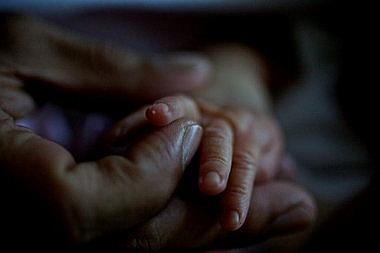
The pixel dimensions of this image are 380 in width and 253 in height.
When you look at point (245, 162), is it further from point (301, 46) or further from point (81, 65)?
point (301, 46)

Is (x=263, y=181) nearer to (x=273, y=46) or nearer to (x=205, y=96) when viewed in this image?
(x=205, y=96)

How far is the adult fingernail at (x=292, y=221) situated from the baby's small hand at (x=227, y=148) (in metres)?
0.08

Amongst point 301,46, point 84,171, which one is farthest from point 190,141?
point 301,46

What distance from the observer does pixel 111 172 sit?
0.54 m

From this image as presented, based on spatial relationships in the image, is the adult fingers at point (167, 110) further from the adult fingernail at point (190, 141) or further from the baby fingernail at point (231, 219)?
the baby fingernail at point (231, 219)

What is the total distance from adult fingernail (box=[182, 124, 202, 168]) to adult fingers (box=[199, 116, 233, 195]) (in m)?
0.01

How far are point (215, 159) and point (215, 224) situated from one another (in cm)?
10

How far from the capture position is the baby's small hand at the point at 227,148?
589 millimetres

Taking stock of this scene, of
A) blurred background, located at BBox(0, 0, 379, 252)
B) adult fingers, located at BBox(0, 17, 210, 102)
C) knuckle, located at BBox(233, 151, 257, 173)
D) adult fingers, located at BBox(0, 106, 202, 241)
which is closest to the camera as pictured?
adult fingers, located at BBox(0, 106, 202, 241)

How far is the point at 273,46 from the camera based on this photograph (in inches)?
44.2

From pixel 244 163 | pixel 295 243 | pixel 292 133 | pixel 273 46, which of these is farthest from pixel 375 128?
pixel 244 163

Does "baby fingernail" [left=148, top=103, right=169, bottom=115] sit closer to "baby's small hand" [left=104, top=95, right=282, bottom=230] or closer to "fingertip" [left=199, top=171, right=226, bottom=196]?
"baby's small hand" [left=104, top=95, right=282, bottom=230]

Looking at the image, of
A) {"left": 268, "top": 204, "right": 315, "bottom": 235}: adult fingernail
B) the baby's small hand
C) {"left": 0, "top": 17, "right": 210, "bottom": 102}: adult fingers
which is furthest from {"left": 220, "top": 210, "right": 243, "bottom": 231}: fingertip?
{"left": 0, "top": 17, "right": 210, "bottom": 102}: adult fingers

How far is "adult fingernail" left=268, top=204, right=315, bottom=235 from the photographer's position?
0.71 metres
